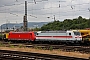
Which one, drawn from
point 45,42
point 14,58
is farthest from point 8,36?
point 14,58

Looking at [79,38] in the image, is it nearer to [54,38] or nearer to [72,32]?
[72,32]

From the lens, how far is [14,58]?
51.7ft

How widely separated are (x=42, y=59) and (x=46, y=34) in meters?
25.4

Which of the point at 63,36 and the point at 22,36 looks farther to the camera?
the point at 22,36

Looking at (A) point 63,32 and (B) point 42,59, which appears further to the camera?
(A) point 63,32

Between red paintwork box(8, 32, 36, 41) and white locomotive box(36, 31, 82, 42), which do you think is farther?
red paintwork box(8, 32, 36, 41)

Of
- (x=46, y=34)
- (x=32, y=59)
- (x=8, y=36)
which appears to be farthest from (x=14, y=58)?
(x=8, y=36)

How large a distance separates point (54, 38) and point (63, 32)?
210cm

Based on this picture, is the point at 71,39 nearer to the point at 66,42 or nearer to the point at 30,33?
the point at 66,42

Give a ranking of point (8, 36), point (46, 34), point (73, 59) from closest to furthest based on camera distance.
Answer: point (73, 59)
point (46, 34)
point (8, 36)

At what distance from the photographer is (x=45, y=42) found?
41.2 metres

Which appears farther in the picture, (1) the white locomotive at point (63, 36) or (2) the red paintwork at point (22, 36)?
(2) the red paintwork at point (22, 36)

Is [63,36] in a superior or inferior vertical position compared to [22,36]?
superior

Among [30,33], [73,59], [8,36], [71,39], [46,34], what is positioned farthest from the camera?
[8,36]
